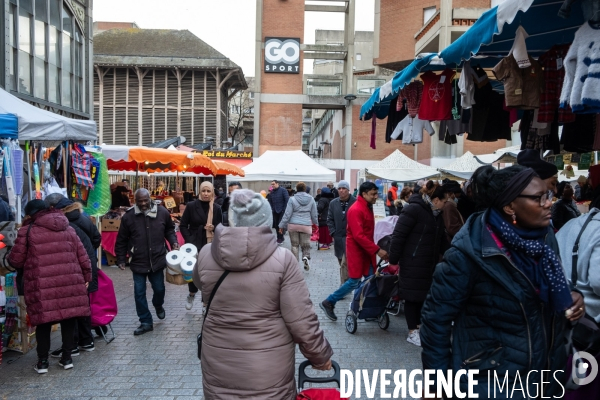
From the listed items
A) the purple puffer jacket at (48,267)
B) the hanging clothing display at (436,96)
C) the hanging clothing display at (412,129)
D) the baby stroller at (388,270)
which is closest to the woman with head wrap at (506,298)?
the baby stroller at (388,270)

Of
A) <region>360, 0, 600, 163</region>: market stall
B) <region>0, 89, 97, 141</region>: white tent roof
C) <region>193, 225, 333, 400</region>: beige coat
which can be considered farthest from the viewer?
<region>0, 89, 97, 141</region>: white tent roof

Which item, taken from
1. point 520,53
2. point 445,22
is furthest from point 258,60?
point 520,53

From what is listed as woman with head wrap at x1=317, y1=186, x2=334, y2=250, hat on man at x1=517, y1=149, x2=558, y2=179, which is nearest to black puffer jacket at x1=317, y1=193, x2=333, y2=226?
woman with head wrap at x1=317, y1=186, x2=334, y2=250

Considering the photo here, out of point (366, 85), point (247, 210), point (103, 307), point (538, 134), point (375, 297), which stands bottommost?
point (103, 307)

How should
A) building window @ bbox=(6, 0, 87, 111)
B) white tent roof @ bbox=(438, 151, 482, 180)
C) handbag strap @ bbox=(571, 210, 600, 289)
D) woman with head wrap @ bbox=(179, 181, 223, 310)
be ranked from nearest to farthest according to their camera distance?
1. handbag strap @ bbox=(571, 210, 600, 289)
2. woman with head wrap @ bbox=(179, 181, 223, 310)
3. building window @ bbox=(6, 0, 87, 111)
4. white tent roof @ bbox=(438, 151, 482, 180)

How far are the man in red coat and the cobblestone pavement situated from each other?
0.70 m

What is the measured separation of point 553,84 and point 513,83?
1.21ft

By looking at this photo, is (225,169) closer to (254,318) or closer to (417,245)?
(417,245)

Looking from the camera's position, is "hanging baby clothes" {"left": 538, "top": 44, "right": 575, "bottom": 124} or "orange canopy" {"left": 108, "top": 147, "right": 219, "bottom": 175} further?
"orange canopy" {"left": 108, "top": 147, "right": 219, "bottom": 175}

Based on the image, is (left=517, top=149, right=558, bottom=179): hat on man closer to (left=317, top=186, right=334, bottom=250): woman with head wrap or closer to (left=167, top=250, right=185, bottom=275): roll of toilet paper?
(left=167, top=250, right=185, bottom=275): roll of toilet paper

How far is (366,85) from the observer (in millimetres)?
37688

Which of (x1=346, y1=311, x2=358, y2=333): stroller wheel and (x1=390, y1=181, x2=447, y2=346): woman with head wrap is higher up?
(x1=390, y1=181, x2=447, y2=346): woman with head wrap

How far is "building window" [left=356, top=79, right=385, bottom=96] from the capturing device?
35.8 metres

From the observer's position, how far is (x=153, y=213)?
678 centimetres
